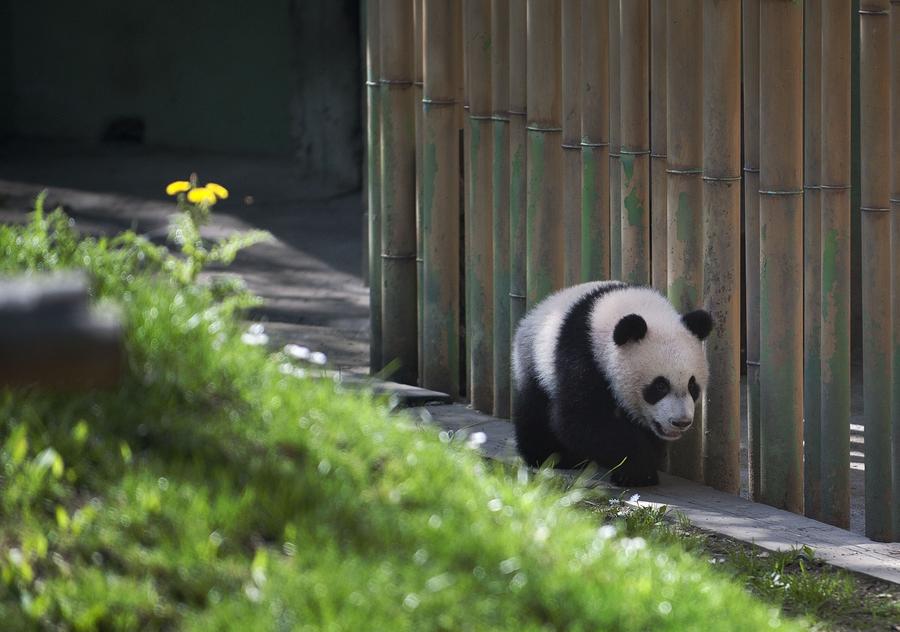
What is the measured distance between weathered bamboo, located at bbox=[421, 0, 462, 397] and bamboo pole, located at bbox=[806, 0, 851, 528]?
5.79 feet

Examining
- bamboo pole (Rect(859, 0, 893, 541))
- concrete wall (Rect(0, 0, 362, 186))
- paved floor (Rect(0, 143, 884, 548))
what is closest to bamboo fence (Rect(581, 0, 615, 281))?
bamboo pole (Rect(859, 0, 893, 541))

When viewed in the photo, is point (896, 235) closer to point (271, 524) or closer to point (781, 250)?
point (781, 250)

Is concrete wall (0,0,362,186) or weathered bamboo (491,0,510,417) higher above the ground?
concrete wall (0,0,362,186)

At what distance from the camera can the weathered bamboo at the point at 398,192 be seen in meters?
6.34

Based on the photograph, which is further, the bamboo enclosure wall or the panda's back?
the panda's back

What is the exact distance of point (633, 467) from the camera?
4.93 m

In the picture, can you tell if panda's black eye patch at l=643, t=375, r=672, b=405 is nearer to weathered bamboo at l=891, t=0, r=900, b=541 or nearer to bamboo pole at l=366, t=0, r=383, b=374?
weathered bamboo at l=891, t=0, r=900, b=541

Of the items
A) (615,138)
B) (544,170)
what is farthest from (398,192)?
(615,138)

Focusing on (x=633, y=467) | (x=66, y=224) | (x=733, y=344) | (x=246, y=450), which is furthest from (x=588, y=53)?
(x=246, y=450)

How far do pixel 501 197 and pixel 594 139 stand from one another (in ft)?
1.92

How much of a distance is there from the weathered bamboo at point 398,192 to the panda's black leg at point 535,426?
4.32ft

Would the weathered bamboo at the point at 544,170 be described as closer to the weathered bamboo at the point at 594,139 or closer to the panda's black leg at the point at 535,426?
the weathered bamboo at the point at 594,139

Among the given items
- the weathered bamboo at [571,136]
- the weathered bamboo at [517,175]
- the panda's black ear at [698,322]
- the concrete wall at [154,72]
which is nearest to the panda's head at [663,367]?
the panda's black ear at [698,322]

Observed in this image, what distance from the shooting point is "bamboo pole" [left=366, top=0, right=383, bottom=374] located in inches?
255
